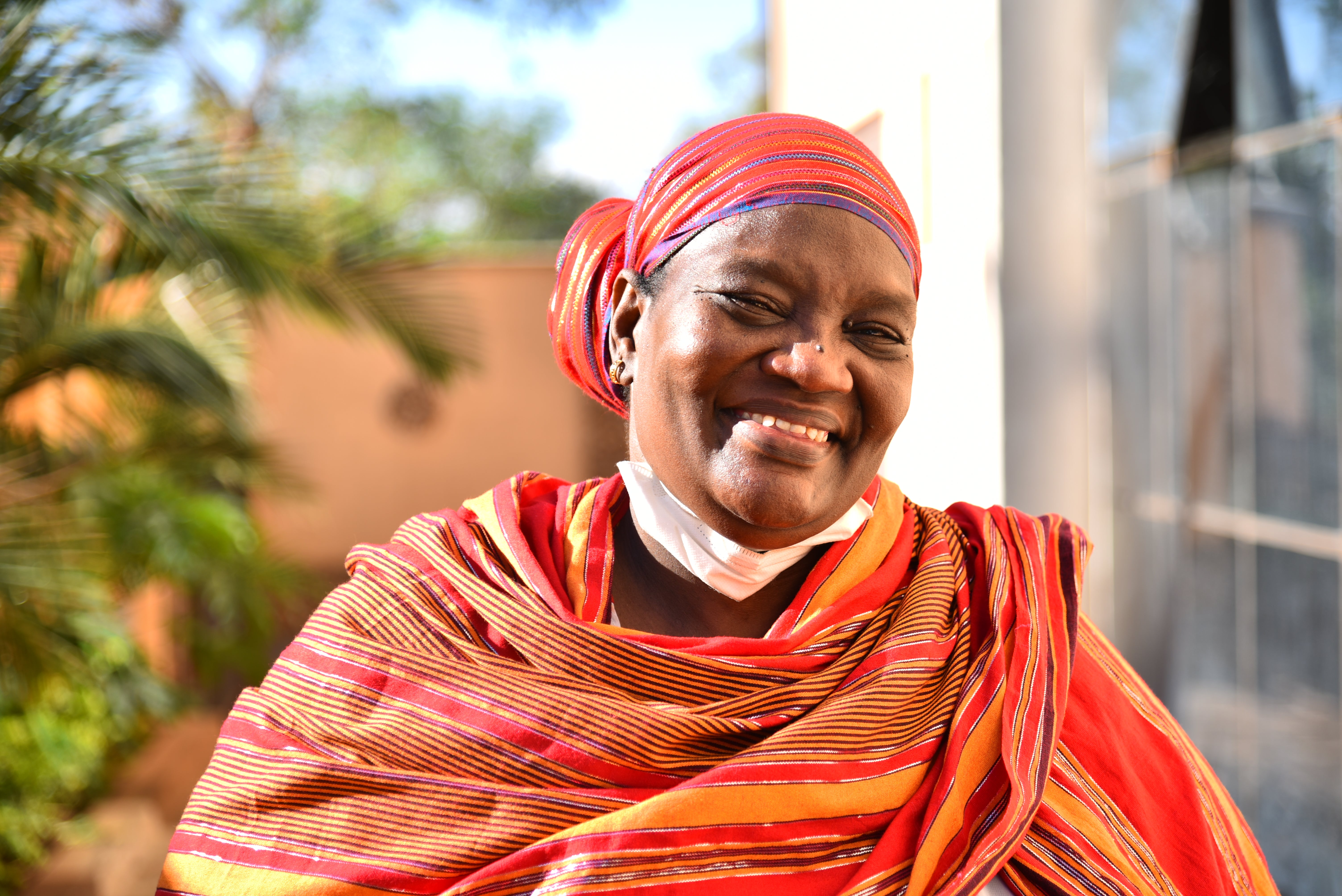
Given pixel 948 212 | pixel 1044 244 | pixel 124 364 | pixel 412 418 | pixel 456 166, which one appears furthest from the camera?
pixel 456 166

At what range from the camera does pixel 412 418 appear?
9.09m

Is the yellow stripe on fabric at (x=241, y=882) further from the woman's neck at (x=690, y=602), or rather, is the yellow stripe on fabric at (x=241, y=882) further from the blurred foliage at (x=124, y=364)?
the blurred foliage at (x=124, y=364)

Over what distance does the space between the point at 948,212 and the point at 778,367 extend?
218 cm

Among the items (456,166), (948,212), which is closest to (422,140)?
(456,166)

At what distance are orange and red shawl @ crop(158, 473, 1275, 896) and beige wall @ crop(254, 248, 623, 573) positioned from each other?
781cm

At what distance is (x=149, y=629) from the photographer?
20.8 ft

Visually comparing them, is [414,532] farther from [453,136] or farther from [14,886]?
[453,136]

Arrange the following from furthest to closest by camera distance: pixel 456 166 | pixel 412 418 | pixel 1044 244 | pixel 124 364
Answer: pixel 456 166 → pixel 412 418 → pixel 124 364 → pixel 1044 244

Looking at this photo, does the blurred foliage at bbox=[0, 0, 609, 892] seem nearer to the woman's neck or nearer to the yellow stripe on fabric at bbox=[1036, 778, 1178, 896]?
the woman's neck

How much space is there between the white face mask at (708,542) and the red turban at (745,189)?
18 centimetres

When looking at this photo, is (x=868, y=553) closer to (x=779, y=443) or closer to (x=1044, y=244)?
(x=779, y=443)

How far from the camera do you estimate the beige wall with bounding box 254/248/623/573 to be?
898 centimetres

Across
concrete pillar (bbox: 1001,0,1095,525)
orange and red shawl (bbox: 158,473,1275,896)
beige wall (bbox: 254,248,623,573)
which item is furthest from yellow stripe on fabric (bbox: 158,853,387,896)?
beige wall (bbox: 254,248,623,573)

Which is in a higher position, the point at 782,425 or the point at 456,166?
the point at 456,166
